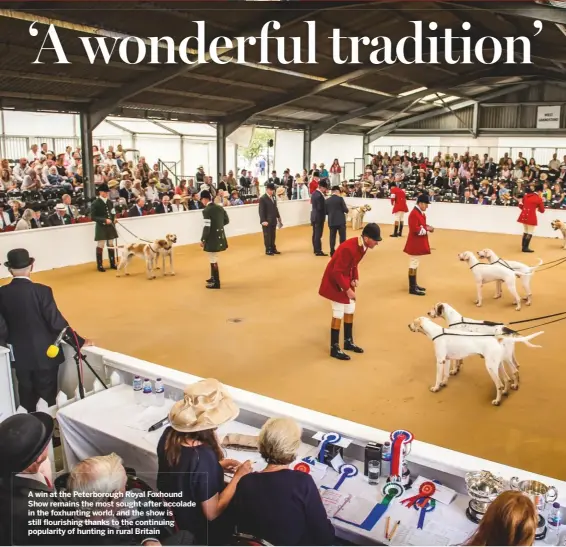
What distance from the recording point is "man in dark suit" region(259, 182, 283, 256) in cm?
1308

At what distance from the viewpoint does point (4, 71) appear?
12.5 metres

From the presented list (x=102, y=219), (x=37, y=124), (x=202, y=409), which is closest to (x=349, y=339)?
(x=202, y=409)

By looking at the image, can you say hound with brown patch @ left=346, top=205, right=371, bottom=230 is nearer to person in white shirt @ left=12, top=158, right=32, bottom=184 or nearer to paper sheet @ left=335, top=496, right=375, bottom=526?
person in white shirt @ left=12, top=158, right=32, bottom=184

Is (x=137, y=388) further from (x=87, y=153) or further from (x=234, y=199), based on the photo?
(x=234, y=199)

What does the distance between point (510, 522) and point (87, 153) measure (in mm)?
15247

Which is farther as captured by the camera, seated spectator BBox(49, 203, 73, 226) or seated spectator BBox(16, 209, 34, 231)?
seated spectator BBox(49, 203, 73, 226)

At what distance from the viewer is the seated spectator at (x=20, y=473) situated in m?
2.23

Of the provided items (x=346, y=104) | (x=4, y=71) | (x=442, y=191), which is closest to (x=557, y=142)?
(x=442, y=191)

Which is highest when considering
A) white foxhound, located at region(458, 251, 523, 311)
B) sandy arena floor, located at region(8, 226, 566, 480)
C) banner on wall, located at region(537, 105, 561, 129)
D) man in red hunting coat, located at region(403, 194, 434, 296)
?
banner on wall, located at region(537, 105, 561, 129)

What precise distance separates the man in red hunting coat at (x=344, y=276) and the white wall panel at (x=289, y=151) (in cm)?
2125

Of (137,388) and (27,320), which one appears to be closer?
(137,388)

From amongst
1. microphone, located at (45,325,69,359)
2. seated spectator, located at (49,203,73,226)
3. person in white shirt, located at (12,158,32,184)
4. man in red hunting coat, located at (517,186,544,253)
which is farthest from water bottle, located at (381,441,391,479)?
person in white shirt, located at (12,158,32,184)

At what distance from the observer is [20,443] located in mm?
2414

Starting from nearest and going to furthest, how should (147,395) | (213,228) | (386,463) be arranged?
(386,463)
(147,395)
(213,228)
